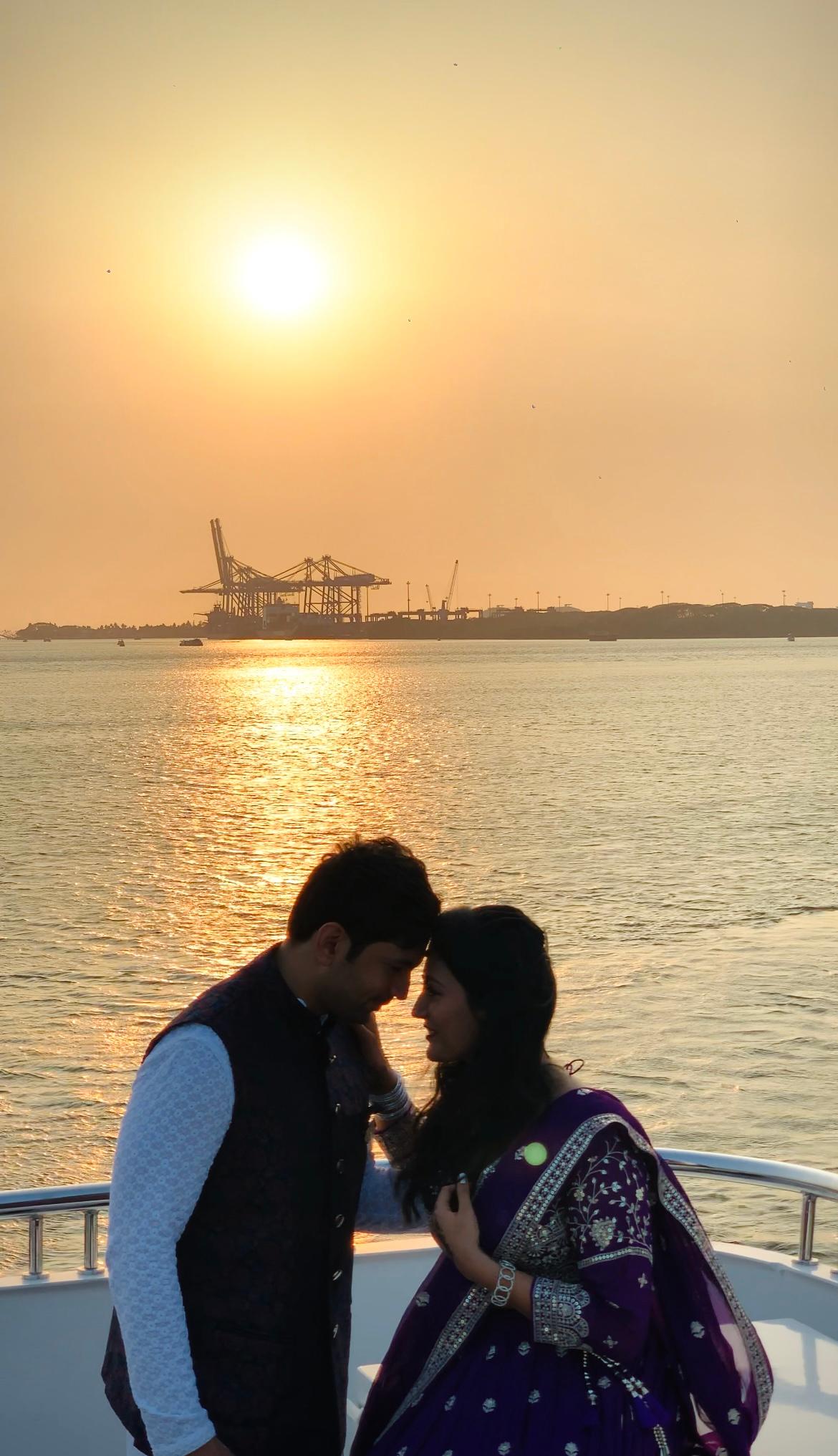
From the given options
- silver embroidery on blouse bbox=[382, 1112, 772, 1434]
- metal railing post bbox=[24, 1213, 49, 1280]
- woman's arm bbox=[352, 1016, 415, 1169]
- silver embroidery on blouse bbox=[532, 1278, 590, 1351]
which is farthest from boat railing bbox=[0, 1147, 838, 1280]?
silver embroidery on blouse bbox=[532, 1278, 590, 1351]

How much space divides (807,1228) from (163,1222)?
172 centimetres

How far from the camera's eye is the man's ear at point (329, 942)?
1.86m

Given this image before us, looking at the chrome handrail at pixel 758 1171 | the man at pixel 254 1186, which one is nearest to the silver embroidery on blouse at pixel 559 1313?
the man at pixel 254 1186

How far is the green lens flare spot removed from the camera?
1.86 metres

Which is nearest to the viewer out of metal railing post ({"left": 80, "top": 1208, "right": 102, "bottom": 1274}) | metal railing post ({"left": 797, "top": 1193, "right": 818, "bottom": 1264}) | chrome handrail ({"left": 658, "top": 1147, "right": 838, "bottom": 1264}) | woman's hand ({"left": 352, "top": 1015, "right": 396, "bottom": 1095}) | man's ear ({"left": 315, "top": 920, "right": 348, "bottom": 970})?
man's ear ({"left": 315, "top": 920, "right": 348, "bottom": 970})

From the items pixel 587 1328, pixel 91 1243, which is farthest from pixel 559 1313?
pixel 91 1243

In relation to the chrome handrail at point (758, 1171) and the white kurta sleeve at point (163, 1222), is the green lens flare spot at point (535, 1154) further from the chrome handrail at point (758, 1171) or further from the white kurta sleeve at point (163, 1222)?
the chrome handrail at point (758, 1171)

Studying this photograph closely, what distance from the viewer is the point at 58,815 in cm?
3116

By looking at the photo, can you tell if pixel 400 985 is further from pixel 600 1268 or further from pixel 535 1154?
pixel 600 1268

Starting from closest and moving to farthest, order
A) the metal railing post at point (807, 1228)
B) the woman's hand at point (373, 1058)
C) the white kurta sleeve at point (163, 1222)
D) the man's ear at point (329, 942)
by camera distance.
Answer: the white kurta sleeve at point (163, 1222), the man's ear at point (329, 942), the woman's hand at point (373, 1058), the metal railing post at point (807, 1228)

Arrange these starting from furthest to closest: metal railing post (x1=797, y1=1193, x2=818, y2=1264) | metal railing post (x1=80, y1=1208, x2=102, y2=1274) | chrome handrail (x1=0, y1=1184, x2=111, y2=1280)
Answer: metal railing post (x1=797, y1=1193, x2=818, y2=1264), metal railing post (x1=80, y1=1208, x2=102, y2=1274), chrome handrail (x1=0, y1=1184, x2=111, y2=1280)

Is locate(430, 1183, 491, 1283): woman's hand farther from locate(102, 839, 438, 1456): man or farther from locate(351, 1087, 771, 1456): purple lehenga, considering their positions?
locate(102, 839, 438, 1456): man

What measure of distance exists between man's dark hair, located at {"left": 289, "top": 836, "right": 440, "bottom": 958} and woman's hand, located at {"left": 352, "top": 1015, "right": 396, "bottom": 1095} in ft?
0.82

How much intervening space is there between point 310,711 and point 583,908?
57356mm
